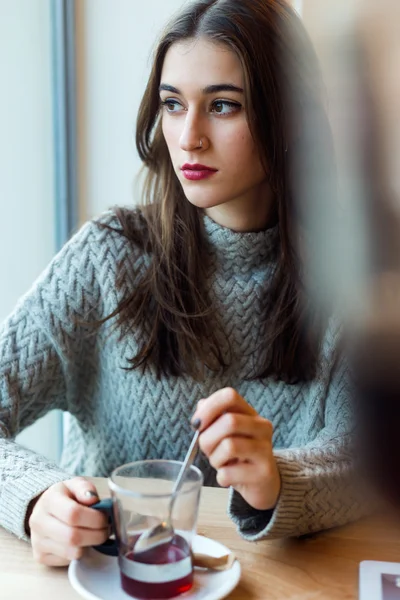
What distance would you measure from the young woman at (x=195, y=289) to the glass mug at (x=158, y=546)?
29 cm

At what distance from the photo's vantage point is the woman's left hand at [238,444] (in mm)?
704

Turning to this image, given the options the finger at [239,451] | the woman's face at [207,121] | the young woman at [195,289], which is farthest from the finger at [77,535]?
the woman's face at [207,121]

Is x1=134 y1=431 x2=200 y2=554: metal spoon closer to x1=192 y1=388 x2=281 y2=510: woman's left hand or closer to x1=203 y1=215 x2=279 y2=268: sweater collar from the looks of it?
x1=192 y1=388 x2=281 y2=510: woman's left hand

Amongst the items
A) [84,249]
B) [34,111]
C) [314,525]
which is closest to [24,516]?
[314,525]

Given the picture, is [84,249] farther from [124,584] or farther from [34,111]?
[34,111]

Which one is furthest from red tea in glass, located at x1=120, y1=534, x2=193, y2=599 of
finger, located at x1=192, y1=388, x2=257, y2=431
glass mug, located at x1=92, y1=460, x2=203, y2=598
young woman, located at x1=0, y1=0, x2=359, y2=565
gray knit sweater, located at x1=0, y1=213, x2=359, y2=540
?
gray knit sweater, located at x1=0, y1=213, x2=359, y2=540

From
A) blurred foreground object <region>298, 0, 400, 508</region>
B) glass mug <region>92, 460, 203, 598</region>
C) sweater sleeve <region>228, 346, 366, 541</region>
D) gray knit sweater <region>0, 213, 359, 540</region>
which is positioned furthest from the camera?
gray knit sweater <region>0, 213, 359, 540</region>

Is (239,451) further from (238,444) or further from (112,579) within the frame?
(112,579)

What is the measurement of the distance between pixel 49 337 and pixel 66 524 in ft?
1.35

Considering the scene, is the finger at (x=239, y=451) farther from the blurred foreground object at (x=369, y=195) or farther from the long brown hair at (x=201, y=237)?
the long brown hair at (x=201, y=237)

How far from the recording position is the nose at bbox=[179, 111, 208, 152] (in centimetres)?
96

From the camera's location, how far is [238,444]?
0.71 m

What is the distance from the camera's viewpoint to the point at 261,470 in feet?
2.44

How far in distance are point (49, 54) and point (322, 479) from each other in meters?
1.34
